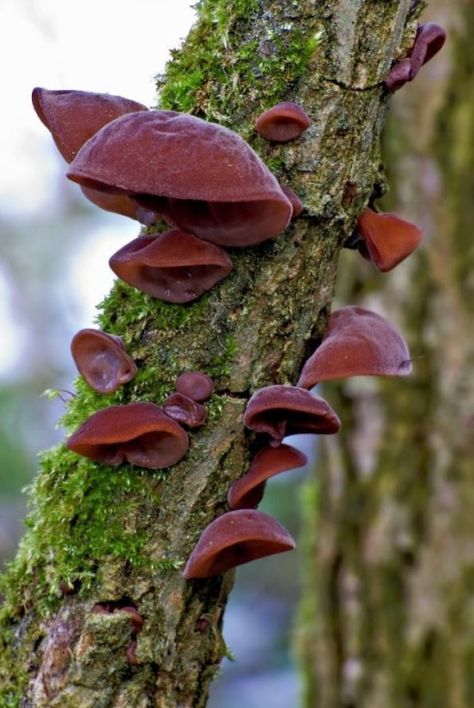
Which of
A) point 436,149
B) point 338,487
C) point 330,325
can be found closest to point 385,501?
point 338,487

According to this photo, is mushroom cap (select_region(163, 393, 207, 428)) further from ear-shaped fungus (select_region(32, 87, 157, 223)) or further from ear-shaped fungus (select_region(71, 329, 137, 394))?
ear-shaped fungus (select_region(32, 87, 157, 223))

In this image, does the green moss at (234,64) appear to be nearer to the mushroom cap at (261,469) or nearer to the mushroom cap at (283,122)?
the mushroom cap at (283,122)

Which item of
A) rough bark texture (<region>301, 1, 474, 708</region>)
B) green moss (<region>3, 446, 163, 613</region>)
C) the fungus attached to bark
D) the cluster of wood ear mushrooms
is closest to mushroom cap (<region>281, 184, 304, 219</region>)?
the cluster of wood ear mushrooms

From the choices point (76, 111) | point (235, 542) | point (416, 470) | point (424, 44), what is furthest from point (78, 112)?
point (416, 470)

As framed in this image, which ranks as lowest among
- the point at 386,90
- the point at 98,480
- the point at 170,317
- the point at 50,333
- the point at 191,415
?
the point at 98,480

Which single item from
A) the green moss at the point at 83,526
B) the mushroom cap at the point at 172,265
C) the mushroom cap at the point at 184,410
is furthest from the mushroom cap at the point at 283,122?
the green moss at the point at 83,526

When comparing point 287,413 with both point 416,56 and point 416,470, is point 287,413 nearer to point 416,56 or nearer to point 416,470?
point 416,56

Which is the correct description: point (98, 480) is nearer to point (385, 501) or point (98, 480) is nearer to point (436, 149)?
point (385, 501)

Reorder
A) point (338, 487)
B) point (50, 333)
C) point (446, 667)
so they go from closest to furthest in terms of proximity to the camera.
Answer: point (446, 667) → point (338, 487) → point (50, 333)
